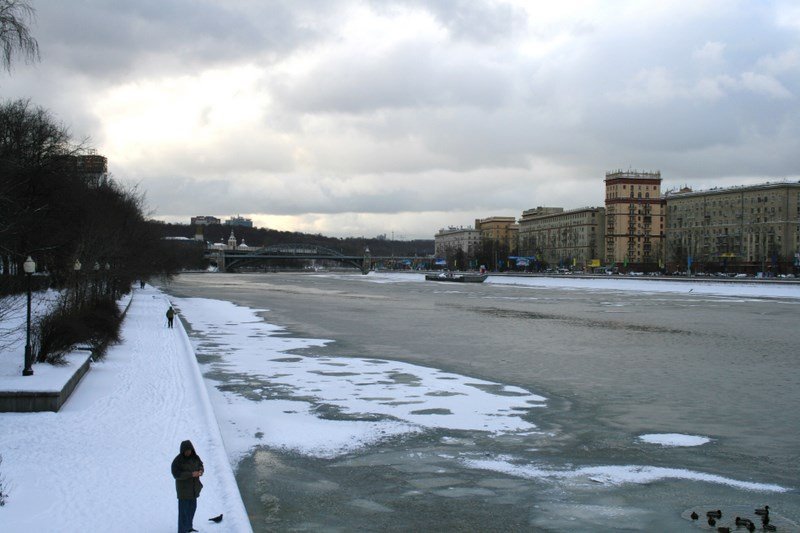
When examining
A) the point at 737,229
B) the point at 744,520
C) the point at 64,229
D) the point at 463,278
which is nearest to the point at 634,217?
the point at 737,229

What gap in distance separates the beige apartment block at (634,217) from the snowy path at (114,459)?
158 metres

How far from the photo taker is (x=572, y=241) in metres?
183

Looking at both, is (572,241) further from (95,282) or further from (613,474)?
(613,474)

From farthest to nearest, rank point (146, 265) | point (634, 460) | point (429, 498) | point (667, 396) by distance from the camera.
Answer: point (146, 265), point (667, 396), point (634, 460), point (429, 498)

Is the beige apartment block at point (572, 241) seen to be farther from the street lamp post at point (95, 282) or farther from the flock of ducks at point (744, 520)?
the flock of ducks at point (744, 520)

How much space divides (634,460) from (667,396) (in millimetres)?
5987

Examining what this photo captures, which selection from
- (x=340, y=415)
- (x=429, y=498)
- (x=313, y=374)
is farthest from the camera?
(x=313, y=374)

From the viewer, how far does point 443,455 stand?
11.5m

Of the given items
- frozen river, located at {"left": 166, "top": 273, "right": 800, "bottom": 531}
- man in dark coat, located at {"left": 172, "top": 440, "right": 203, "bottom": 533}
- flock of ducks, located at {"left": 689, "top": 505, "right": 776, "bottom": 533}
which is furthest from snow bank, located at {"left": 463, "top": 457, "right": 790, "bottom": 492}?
man in dark coat, located at {"left": 172, "top": 440, "right": 203, "bottom": 533}

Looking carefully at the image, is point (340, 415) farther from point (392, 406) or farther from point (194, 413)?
point (194, 413)

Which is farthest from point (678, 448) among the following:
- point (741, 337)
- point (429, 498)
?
point (741, 337)

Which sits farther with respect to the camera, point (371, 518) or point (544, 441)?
point (544, 441)

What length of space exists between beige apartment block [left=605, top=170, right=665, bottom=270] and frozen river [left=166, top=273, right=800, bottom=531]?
459 feet

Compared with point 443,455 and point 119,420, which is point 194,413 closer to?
point 119,420
